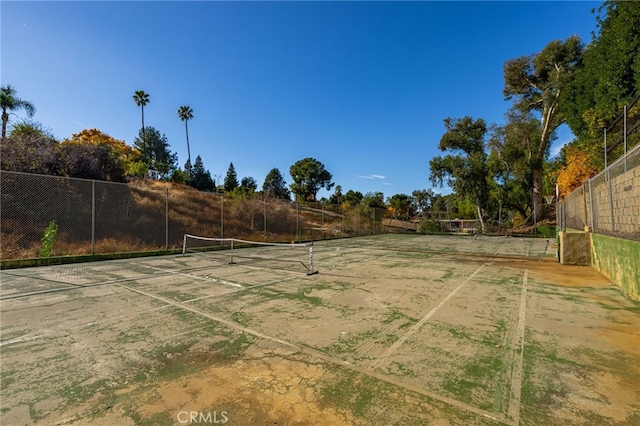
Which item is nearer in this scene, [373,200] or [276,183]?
[373,200]

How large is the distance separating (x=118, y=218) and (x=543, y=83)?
3969 centimetres

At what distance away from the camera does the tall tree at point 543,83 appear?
26172 mm

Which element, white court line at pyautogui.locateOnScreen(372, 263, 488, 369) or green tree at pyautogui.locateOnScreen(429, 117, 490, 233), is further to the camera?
green tree at pyautogui.locateOnScreen(429, 117, 490, 233)

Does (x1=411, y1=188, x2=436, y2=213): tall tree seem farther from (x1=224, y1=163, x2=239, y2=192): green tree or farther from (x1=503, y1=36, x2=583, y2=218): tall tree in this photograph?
(x1=224, y1=163, x2=239, y2=192): green tree

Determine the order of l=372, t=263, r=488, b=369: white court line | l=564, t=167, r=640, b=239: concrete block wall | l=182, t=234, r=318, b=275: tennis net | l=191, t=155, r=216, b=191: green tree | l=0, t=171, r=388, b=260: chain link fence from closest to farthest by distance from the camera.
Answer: l=372, t=263, r=488, b=369: white court line
l=564, t=167, r=640, b=239: concrete block wall
l=0, t=171, r=388, b=260: chain link fence
l=182, t=234, r=318, b=275: tennis net
l=191, t=155, r=216, b=191: green tree

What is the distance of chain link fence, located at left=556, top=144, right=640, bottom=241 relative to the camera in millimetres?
5277

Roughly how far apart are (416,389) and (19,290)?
797cm

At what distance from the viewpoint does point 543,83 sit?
29656 mm

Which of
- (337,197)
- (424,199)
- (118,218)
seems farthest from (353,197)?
(118,218)

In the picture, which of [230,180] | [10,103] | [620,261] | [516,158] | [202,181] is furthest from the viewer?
[230,180]

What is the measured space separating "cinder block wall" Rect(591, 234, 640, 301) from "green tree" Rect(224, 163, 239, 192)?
4953 centimetres

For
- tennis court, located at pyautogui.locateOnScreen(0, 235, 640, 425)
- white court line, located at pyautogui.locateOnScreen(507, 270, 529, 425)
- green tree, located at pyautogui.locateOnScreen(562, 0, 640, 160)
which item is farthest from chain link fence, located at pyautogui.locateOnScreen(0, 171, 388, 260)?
green tree, located at pyautogui.locateOnScreen(562, 0, 640, 160)

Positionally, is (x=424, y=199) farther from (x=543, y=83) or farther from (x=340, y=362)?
(x=340, y=362)

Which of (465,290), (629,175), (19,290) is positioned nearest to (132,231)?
(19,290)
